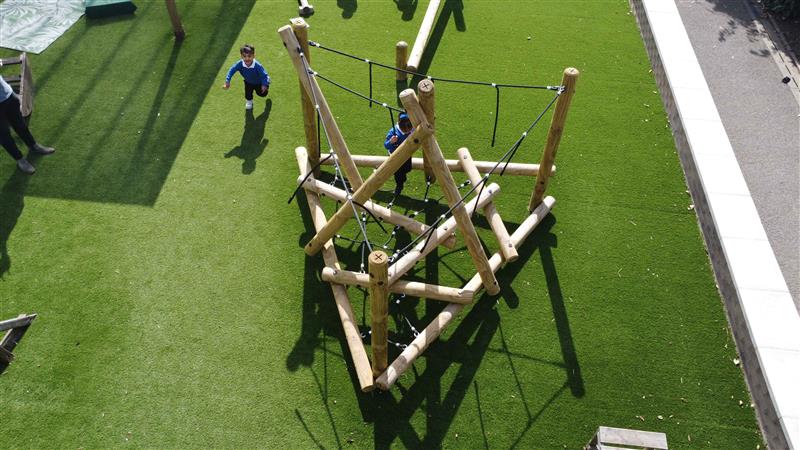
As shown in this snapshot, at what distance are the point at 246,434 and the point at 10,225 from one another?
12.6 feet

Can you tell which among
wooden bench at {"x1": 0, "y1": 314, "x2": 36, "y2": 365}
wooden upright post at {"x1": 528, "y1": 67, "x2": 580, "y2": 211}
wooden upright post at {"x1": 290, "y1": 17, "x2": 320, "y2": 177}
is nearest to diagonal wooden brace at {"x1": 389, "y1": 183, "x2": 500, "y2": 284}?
wooden upright post at {"x1": 528, "y1": 67, "x2": 580, "y2": 211}

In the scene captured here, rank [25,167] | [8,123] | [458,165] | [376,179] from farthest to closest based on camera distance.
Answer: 1. [25,167]
2. [8,123]
3. [458,165]
4. [376,179]

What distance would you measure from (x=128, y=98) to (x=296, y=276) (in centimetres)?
402

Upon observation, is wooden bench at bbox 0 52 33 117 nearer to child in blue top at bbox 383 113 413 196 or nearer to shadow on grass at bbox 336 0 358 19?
shadow on grass at bbox 336 0 358 19

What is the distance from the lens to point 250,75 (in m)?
7.45

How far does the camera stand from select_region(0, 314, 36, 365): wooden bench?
17.3 feet

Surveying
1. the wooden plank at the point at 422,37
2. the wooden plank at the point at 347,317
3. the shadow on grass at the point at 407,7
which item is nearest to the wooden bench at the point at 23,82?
the wooden plank at the point at 347,317

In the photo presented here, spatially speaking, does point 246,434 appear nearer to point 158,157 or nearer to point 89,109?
point 158,157

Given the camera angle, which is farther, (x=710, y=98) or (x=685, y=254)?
(x=710, y=98)

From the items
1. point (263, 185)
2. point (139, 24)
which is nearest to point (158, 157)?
point (263, 185)

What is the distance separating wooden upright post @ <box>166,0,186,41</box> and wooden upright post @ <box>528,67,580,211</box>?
5994mm

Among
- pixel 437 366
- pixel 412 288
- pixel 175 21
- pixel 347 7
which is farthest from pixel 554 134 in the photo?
pixel 175 21

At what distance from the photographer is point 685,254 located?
632cm

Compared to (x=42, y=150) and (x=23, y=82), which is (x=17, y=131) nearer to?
(x=42, y=150)
